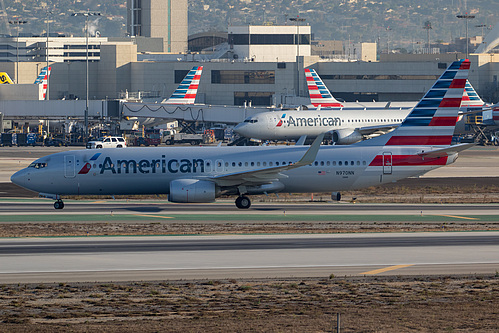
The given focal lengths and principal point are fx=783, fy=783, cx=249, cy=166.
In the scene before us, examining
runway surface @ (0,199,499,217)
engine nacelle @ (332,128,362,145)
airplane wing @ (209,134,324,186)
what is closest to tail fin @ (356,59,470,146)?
runway surface @ (0,199,499,217)

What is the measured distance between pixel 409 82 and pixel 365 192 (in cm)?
10668

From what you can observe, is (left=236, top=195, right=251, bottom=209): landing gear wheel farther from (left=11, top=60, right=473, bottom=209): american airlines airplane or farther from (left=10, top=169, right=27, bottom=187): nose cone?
(left=10, top=169, right=27, bottom=187): nose cone

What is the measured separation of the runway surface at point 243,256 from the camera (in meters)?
32.0

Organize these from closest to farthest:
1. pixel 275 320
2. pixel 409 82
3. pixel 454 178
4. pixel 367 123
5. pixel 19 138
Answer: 1. pixel 275 320
2. pixel 454 178
3. pixel 367 123
4. pixel 19 138
5. pixel 409 82

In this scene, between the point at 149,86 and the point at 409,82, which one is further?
the point at 149,86

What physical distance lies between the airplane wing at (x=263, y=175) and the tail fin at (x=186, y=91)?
83.6 m

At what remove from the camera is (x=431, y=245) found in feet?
126

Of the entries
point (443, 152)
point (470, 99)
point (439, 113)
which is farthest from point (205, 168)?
point (470, 99)

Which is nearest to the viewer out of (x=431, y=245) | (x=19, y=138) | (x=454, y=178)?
(x=431, y=245)

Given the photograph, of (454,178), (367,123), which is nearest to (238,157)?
(454,178)

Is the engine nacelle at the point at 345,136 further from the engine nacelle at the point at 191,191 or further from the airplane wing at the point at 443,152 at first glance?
Answer: the engine nacelle at the point at 191,191

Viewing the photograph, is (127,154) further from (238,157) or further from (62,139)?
(62,139)

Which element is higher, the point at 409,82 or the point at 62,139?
the point at 409,82

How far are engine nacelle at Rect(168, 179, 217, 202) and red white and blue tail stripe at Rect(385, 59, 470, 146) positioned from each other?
1295 cm
